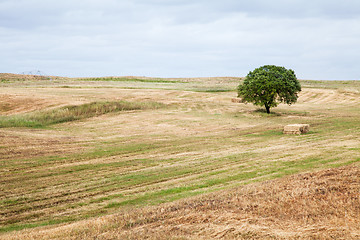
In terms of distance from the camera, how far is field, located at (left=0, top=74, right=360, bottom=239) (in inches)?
401

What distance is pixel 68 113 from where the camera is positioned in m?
42.6

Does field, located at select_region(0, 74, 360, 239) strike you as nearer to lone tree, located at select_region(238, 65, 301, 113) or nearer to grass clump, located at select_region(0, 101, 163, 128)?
grass clump, located at select_region(0, 101, 163, 128)

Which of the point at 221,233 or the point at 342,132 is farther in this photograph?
the point at 342,132

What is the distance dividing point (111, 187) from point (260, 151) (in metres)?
11.8

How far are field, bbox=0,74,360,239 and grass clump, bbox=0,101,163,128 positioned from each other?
6.1 inches

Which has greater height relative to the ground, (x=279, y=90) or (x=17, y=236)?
(x=279, y=90)

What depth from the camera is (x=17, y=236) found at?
408 inches

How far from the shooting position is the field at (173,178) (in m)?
10.2

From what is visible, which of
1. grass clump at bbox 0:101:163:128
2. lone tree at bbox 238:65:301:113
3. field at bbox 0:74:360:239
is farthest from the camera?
lone tree at bbox 238:65:301:113

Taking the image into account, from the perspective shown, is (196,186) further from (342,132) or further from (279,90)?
(279,90)

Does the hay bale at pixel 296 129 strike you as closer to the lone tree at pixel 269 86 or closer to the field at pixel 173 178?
the field at pixel 173 178

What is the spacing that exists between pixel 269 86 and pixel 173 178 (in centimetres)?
3354

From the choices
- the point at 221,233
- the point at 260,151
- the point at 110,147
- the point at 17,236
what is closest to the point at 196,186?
the point at 221,233

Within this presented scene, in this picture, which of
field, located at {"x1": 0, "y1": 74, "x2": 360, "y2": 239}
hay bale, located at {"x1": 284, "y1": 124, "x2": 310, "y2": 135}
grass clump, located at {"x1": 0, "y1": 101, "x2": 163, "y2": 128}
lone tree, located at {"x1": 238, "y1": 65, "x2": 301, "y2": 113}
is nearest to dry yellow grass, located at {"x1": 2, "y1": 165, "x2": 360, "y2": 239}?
field, located at {"x1": 0, "y1": 74, "x2": 360, "y2": 239}
